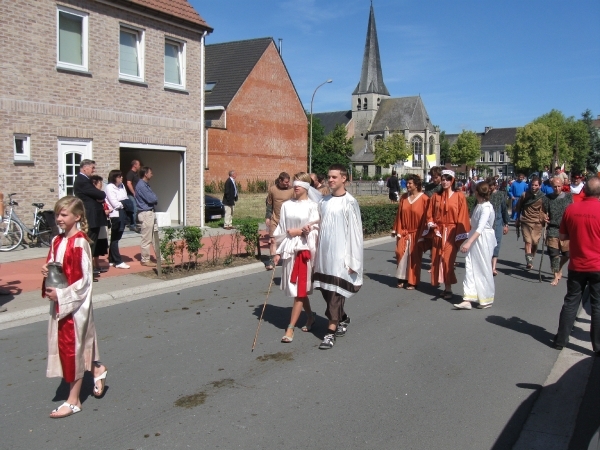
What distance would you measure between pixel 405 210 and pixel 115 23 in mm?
9911

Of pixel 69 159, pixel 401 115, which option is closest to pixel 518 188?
pixel 69 159

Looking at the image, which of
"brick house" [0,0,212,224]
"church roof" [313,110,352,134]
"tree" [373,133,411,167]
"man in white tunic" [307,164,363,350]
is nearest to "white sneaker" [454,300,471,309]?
"man in white tunic" [307,164,363,350]

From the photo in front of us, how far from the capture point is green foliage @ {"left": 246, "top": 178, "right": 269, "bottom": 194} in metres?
41.3

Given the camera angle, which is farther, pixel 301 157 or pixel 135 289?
pixel 301 157

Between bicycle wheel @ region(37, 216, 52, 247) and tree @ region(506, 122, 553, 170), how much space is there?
85172 mm

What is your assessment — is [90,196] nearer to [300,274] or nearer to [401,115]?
[300,274]

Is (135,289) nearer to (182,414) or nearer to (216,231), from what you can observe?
(182,414)

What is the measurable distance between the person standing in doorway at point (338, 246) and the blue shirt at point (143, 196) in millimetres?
5477

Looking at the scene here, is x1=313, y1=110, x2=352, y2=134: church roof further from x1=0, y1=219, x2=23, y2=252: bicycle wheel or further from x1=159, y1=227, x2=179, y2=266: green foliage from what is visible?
x1=159, y1=227, x2=179, y2=266: green foliage

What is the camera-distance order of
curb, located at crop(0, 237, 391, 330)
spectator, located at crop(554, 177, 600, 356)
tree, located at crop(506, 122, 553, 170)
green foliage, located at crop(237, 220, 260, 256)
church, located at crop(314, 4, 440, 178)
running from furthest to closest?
church, located at crop(314, 4, 440, 178) < tree, located at crop(506, 122, 553, 170) < green foliage, located at crop(237, 220, 260, 256) < curb, located at crop(0, 237, 391, 330) < spectator, located at crop(554, 177, 600, 356)

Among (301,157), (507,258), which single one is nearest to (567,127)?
(301,157)

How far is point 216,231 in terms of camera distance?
18047 millimetres

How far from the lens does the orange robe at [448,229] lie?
9227 millimetres

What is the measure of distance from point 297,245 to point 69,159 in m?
9.97
